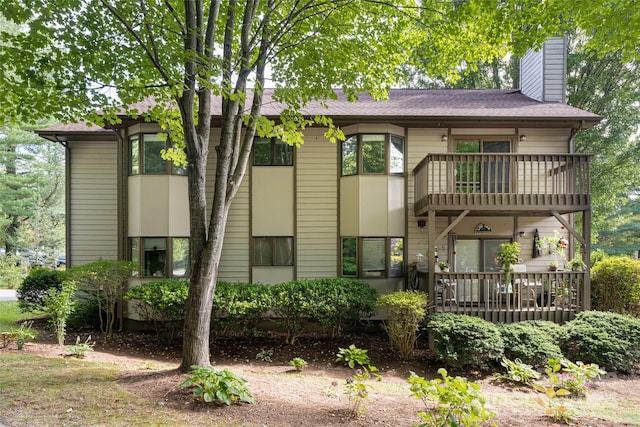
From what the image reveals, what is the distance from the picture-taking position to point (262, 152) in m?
10.7

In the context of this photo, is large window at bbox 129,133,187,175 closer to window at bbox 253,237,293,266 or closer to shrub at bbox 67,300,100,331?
window at bbox 253,237,293,266

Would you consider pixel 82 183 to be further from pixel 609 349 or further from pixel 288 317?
pixel 609 349

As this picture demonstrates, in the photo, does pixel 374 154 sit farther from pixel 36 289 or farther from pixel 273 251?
pixel 36 289

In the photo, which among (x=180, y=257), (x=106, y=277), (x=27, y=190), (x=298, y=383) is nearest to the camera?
(x=298, y=383)

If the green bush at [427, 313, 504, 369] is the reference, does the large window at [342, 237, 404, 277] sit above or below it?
above

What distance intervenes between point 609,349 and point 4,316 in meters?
15.5

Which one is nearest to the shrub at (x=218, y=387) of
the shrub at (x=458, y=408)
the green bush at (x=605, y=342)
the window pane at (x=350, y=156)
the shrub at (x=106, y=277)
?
the shrub at (x=458, y=408)

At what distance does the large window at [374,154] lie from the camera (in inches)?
403

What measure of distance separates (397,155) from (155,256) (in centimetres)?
725

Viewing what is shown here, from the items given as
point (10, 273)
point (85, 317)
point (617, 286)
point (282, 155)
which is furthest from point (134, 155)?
point (617, 286)

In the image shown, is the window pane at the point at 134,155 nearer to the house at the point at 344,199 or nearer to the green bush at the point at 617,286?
the house at the point at 344,199

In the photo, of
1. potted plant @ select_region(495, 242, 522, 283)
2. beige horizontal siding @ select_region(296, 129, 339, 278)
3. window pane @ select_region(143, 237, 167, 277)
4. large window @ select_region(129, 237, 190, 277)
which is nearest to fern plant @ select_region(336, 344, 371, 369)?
beige horizontal siding @ select_region(296, 129, 339, 278)

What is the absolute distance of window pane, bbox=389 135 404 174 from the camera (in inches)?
408

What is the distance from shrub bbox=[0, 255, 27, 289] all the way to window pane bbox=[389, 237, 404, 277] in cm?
1777
